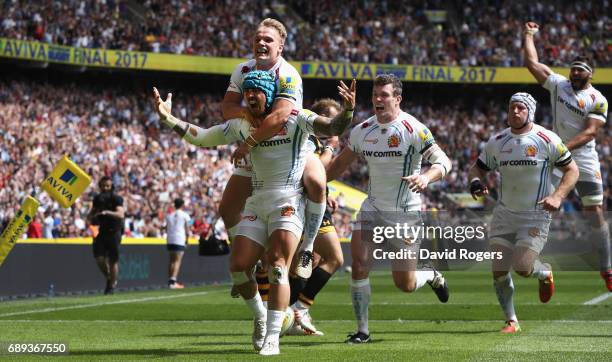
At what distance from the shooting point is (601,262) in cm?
1225

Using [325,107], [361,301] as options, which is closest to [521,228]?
[361,301]

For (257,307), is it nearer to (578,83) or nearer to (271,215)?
(271,215)

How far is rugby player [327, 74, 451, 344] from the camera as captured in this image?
9984 millimetres

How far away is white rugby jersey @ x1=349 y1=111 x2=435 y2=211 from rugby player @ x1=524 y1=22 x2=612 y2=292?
2.52 metres

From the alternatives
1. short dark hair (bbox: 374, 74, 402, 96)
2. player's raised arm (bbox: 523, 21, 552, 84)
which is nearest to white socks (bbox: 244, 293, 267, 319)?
short dark hair (bbox: 374, 74, 402, 96)

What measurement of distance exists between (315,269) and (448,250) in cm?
185

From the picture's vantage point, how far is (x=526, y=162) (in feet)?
35.9

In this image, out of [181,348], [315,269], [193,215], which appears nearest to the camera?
[181,348]

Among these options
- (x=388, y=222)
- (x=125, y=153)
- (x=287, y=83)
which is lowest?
(x=125, y=153)

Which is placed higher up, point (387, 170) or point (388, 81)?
point (388, 81)

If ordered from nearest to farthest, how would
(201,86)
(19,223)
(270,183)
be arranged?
(270,183) < (19,223) < (201,86)

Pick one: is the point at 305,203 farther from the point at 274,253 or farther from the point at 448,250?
the point at 448,250

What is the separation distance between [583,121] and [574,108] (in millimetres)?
176

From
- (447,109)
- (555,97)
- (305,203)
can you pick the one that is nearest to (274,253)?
(305,203)
